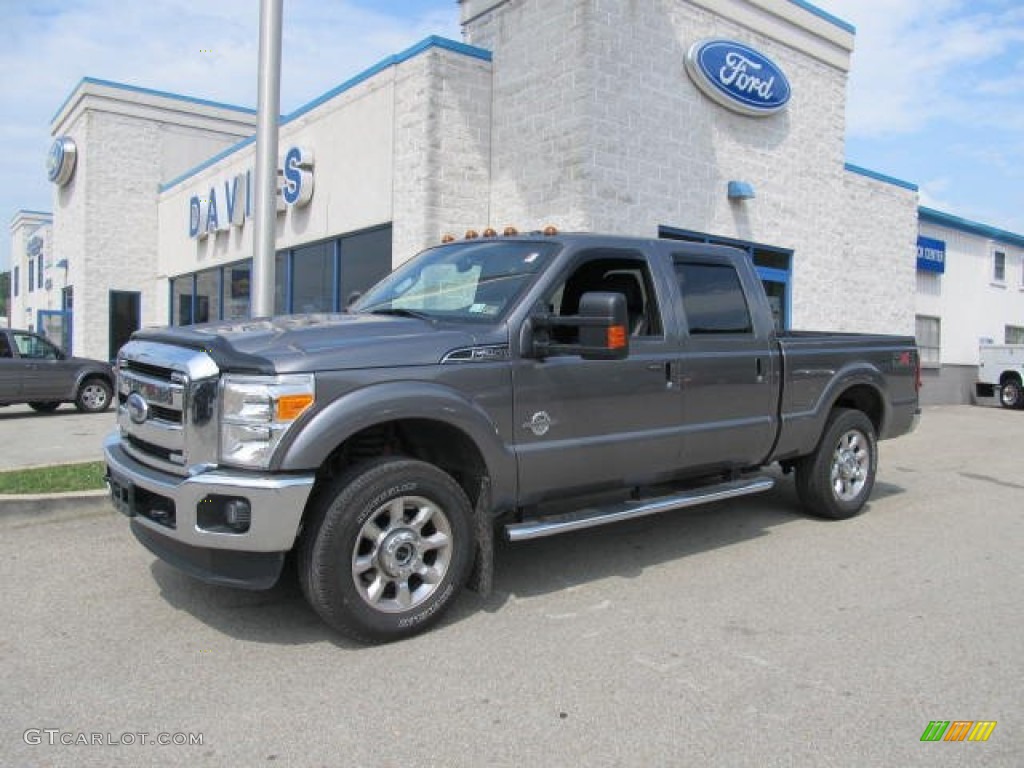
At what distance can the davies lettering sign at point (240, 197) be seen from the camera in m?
14.3

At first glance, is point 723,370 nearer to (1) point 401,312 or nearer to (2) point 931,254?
(1) point 401,312

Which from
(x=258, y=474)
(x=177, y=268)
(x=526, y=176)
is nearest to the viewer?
(x=258, y=474)

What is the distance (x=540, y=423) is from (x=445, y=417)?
2.13 feet

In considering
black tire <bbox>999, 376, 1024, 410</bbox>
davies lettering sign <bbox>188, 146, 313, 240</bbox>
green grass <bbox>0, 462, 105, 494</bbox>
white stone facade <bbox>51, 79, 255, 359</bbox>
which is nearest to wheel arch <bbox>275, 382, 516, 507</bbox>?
green grass <bbox>0, 462, 105, 494</bbox>

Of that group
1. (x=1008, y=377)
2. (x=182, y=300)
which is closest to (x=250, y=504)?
(x=182, y=300)

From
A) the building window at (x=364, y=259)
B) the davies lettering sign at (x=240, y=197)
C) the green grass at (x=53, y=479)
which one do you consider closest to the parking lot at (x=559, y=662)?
the green grass at (x=53, y=479)

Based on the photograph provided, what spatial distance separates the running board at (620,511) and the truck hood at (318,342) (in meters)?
1.03

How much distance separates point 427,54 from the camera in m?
11.4

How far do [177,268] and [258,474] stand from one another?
20.1 metres

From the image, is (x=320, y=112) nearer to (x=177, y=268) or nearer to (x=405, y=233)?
(x=405, y=233)

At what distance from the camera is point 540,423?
14.5 feet

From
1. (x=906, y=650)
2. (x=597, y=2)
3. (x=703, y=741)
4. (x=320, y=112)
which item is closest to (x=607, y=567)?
(x=906, y=650)

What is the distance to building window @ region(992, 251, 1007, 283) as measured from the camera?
22970 millimetres

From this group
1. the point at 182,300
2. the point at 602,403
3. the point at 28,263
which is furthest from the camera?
the point at 28,263
